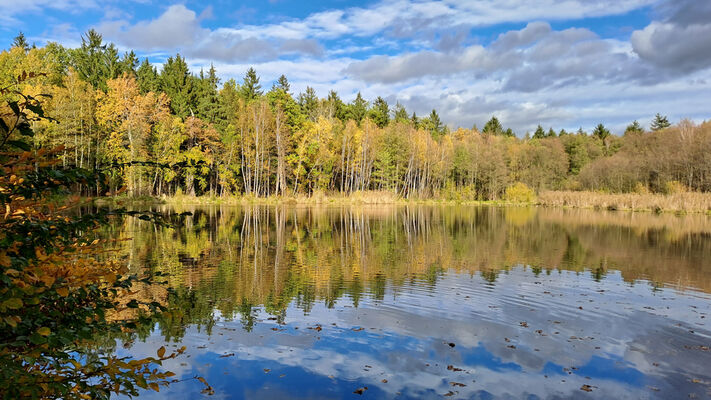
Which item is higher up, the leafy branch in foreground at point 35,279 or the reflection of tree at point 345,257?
the leafy branch in foreground at point 35,279

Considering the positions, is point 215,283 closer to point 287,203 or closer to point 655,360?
point 655,360

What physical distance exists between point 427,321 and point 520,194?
7775cm

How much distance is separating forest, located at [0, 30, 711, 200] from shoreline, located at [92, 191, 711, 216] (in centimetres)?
284

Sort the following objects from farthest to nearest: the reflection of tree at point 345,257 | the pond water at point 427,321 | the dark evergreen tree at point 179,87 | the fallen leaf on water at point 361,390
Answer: the dark evergreen tree at point 179,87, the reflection of tree at point 345,257, the pond water at point 427,321, the fallen leaf on water at point 361,390

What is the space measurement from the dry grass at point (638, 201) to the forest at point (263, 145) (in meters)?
8.95

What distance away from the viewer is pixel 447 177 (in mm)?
90250

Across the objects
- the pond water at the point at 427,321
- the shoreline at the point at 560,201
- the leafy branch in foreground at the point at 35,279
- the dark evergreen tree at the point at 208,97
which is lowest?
the pond water at the point at 427,321

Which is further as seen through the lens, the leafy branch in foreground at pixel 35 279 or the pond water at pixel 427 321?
the pond water at pixel 427 321

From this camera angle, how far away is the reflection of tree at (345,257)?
13328mm

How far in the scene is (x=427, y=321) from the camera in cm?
1131

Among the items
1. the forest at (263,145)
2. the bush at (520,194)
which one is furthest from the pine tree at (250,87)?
the bush at (520,194)

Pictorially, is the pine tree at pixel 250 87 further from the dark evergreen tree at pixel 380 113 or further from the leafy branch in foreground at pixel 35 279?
the leafy branch in foreground at pixel 35 279

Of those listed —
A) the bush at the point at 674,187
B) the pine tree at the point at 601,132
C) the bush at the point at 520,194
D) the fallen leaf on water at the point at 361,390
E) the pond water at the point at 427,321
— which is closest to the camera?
the fallen leaf on water at the point at 361,390

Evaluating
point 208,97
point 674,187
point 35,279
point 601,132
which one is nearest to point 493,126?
point 601,132
